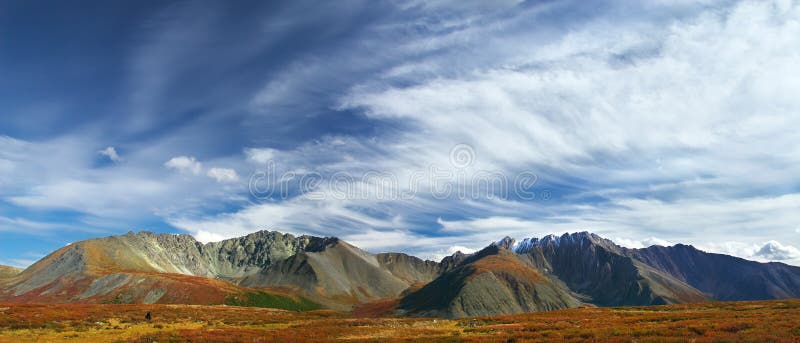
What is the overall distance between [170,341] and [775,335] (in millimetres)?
44136

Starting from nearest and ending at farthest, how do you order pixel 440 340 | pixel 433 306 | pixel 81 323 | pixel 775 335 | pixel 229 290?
pixel 775 335 < pixel 440 340 < pixel 81 323 < pixel 433 306 < pixel 229 290

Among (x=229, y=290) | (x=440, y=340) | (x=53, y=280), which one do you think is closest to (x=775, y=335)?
(x=440, y=340)

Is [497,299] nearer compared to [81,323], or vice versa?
[81,323]

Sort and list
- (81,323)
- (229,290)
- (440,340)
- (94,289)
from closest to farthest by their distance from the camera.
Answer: (440,340) < (81,323) < (94,289) < (229,290)

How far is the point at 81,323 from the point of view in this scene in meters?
51.7

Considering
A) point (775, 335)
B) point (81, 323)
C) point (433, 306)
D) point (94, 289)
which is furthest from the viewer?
point (94, 289)

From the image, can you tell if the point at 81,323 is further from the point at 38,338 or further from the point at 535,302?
the point at 535,302

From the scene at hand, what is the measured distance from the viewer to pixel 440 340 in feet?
117

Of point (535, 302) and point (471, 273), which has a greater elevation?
point (471, 273)

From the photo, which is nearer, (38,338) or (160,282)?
(38,338)

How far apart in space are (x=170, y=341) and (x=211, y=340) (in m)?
3.11

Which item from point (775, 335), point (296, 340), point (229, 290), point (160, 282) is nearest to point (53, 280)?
point (160, 282)

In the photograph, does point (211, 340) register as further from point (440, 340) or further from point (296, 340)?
point (440, 340)

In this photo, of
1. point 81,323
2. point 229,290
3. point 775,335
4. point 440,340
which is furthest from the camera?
point 229,290
